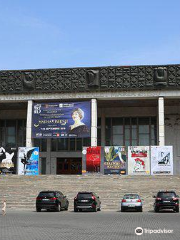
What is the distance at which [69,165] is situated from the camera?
54.0 m

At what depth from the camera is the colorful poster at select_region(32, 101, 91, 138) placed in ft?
146

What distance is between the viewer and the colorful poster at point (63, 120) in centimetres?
4456

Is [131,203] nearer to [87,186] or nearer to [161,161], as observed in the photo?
[87,186]

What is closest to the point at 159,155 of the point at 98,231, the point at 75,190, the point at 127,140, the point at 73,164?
the point at 75,190

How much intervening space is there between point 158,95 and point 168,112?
23.5ft

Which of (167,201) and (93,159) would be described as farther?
(93,159)

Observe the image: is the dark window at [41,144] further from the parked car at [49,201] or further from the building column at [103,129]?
the parked car at [49,201]

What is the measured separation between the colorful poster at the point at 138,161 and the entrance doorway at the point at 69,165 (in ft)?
52.5

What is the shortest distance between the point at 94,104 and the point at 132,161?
10.6 metres

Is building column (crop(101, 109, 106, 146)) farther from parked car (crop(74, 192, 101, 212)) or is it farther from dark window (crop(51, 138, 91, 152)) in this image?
parked car (crop(74, 192, 101, 212))

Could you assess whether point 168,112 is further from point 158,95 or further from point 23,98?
point 23,98

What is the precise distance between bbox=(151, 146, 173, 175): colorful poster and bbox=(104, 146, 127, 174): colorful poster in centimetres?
288

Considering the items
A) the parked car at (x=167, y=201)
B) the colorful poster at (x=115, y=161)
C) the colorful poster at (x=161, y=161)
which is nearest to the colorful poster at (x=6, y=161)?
the colorful poster at (x=115, y=161)

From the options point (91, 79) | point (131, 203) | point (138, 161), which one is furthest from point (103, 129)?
point (131, 203)
